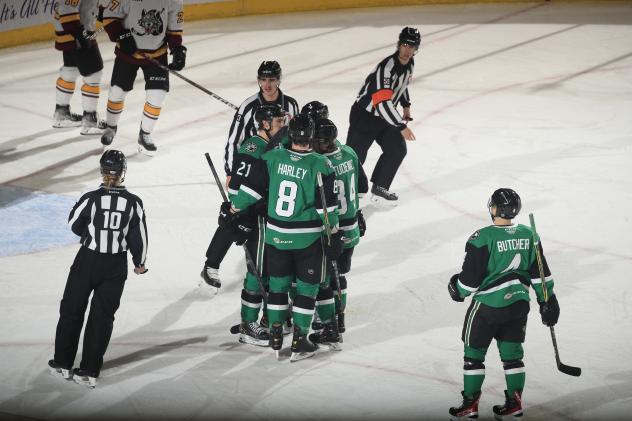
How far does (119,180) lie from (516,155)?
4331 millimetres

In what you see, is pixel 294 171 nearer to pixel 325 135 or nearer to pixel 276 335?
pixel 325 135

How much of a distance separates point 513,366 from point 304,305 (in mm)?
1064

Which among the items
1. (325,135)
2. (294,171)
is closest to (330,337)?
(294,171)

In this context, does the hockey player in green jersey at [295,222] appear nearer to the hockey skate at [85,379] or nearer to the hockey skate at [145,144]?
the hockey skate at [85,379]

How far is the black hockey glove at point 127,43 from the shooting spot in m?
8.29

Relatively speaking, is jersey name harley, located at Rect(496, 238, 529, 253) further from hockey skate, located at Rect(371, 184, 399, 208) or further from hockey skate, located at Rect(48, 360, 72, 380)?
hockey skate, located at Rect(371, 184, 399, 208)

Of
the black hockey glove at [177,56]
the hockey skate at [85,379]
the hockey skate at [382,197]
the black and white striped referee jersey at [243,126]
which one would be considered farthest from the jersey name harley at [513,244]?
the black hockey glove at [177,56]

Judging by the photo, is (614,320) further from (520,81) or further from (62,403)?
(520,81)

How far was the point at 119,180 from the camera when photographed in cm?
466

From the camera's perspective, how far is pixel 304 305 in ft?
15.9

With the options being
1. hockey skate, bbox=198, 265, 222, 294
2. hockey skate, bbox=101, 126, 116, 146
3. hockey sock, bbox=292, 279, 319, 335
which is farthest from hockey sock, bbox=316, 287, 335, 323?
hockey skate, bbox=101, 126, 116, 146

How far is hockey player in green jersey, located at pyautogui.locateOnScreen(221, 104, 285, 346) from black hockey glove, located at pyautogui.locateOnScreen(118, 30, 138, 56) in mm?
3441

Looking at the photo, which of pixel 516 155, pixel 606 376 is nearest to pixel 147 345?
pixel 606 376

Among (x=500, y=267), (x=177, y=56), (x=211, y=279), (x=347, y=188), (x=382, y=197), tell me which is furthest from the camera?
(x=177, y=56)
